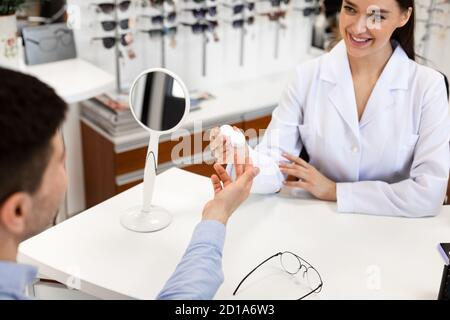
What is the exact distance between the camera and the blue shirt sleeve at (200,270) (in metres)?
1.10

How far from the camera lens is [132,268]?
4.46 ft

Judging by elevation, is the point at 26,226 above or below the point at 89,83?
above

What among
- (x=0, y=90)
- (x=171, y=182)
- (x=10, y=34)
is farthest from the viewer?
(x=10, y=34)

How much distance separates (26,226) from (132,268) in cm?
47

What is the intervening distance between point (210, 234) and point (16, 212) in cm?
42

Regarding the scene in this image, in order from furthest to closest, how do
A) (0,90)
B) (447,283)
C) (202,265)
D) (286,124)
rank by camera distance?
(286,124) → (447,283) → (202,265) → (0,90)

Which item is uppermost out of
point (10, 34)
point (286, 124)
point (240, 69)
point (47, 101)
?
point (47, 101)

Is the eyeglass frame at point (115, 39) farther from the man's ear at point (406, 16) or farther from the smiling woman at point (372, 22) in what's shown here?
the man's ear at point (406, 16)

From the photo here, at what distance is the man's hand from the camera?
4.20 feet

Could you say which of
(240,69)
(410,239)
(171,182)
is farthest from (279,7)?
(410,239)

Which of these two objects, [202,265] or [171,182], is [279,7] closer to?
[171,182]

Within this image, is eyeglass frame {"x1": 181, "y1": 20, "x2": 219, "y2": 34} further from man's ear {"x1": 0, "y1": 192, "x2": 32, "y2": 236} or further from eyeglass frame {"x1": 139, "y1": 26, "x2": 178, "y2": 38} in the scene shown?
man's ear {"x1": 0, "y1": 192, "x2": 32, "y2": 236}

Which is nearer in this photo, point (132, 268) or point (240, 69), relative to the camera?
point (132, 268)

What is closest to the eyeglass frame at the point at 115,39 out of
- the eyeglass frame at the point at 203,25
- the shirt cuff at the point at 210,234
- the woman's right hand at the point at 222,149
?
the eyeglass frame at the point at 203,25
